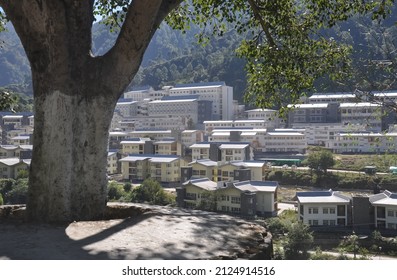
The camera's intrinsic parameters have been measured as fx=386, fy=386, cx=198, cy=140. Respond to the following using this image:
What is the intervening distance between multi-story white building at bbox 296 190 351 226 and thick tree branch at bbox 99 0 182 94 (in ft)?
53.3

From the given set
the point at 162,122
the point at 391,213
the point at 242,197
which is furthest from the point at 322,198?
the point at 162,122

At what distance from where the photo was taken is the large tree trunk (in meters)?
2.50

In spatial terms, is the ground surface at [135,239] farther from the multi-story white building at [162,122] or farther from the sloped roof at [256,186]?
the multi-story white building at [162,122]

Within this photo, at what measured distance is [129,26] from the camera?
261cm

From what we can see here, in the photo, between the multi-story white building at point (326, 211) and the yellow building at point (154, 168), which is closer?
the multi-story white building at point (326, 211)

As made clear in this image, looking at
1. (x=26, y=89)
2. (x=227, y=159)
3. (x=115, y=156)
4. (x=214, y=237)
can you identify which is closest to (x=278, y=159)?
(x=227, y=159)

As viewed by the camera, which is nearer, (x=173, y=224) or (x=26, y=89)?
(x=173, y=224)

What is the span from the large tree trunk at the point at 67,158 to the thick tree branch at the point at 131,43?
7.9 inches

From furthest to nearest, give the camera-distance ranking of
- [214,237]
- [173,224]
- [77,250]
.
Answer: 1. [173,224]
2. [214,237]
3. [77,250]

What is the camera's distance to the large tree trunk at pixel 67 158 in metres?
2.50

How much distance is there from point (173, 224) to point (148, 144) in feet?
100

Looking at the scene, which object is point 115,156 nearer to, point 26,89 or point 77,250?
point 77,250

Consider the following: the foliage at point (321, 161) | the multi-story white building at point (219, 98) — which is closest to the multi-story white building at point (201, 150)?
the foliage at point (321, 161)

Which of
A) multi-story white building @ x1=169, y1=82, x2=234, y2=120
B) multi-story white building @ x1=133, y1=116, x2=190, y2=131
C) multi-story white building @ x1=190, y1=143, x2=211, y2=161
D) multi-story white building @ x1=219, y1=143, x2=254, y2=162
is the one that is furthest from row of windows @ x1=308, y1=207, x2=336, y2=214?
multi-story white building @ x1=169, y1=82, x2=234, y2=120
